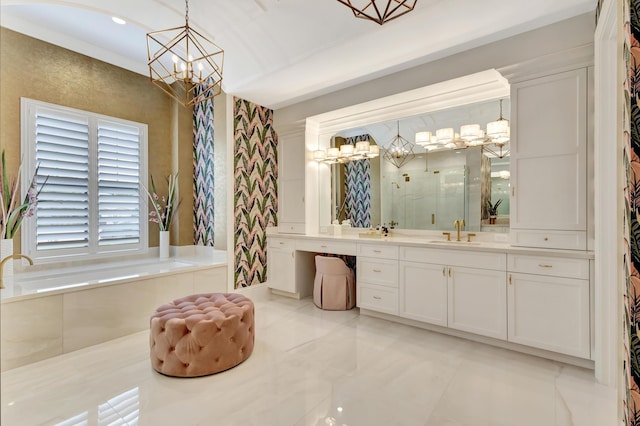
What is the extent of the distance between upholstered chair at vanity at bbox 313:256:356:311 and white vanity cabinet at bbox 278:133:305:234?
72cm

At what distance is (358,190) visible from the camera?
4.41m

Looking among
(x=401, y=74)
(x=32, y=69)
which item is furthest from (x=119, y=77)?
(x=401, y=74)

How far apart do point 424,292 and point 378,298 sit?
1.74ft

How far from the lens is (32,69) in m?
3.31

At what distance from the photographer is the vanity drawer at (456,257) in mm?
2699

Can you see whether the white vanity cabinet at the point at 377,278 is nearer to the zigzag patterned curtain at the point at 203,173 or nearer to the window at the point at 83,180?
the zigzag patterned curtain at the point at 203,173

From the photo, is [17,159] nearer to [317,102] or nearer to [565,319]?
[317,102]

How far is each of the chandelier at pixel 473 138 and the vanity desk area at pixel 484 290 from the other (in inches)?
36.4

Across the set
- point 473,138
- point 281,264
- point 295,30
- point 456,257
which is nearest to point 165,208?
point 281,264

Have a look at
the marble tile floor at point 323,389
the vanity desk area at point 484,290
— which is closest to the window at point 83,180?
the marble tile floor at point 323,389

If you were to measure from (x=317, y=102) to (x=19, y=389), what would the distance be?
3840mm

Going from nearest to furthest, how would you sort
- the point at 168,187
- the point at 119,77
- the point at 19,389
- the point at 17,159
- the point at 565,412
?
the point at 565,412
the point at 19,389
the point at 17,159
the point at 119,77
the point at 168,187

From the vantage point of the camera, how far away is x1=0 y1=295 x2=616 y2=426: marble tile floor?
1.82 meters

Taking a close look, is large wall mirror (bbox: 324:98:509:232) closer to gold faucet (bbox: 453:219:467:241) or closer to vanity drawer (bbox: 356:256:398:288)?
gold faucet (bbox: 453:219:467:241)
